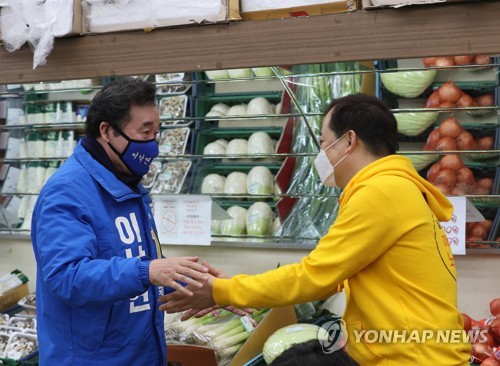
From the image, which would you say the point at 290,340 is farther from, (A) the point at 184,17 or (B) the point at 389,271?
(A) the point at 184,17

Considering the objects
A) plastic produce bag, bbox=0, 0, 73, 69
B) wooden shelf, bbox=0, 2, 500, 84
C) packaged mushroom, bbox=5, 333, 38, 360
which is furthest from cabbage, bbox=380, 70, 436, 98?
packaged mushroom, bbox=5, 333, 38, 360

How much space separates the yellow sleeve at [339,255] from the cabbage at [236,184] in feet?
6.07

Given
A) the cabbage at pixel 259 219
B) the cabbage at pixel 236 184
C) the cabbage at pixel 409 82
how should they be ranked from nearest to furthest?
the cabbage at pixel 409 82 < the cabbage at pixel 259 219 < the cabbage at pixel 236 184

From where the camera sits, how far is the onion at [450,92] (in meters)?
3.33

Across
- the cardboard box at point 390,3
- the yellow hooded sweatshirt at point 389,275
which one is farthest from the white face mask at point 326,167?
the cardboard box at point 390,3

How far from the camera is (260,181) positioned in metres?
3.77

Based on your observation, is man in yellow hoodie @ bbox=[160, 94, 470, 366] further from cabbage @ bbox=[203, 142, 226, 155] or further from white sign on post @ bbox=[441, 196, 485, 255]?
cabbage @ bbox=[203, 142, 226, 155]

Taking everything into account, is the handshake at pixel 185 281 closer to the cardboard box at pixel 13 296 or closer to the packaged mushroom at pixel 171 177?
the packaged mushroom at pixel 171 177

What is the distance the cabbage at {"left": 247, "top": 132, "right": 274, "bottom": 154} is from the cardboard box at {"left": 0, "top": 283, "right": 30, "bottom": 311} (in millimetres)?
1834

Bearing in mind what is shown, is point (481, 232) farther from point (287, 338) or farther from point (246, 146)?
point (246, 146)

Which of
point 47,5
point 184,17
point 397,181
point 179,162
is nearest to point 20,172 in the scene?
point 179,162

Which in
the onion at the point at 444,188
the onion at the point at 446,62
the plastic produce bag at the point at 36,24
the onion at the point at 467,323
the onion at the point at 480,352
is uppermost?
the plastic produce bag at the point at 36,24

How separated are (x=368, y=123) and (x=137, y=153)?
33.1 inches

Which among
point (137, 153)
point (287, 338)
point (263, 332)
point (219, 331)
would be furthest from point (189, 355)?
point (137, 153)
